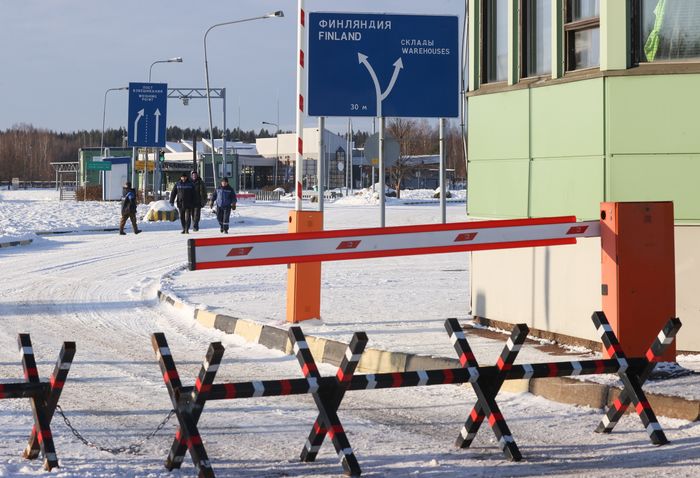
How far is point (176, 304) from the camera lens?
13.1 meters

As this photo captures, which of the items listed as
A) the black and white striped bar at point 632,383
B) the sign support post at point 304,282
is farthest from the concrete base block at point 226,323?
the black and white striped bar at point 632,383

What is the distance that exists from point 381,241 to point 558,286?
235 cm

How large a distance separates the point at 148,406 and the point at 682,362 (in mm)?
4017

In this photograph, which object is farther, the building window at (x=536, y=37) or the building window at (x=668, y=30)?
the building window at (x=536, y=37)

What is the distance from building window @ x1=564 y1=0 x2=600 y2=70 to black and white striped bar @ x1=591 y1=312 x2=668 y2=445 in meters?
3.66

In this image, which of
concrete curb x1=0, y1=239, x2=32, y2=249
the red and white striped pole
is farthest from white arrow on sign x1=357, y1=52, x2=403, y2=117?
concrete curb x1=0, y1=239, x2=32, y2=249

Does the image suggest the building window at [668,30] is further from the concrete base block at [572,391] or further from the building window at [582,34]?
the concrete base block at [572,391]

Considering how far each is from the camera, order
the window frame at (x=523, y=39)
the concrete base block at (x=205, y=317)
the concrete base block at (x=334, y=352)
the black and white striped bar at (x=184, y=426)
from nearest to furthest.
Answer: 1. the black and white striped bar at (x=184, y=426)
2. the concrete base block at (x=334, y=352)
3. the window frame at (x=523, y=39)
4. the concrete base block at (x=205, y=317)

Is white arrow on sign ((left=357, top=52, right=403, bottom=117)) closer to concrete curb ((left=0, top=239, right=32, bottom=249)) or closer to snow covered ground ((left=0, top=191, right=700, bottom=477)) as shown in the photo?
snow covered ground ((left=0, top=191, right=700, bottom=477))

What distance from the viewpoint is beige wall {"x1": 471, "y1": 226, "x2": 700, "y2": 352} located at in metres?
8.38

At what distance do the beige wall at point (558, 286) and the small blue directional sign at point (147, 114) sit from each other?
1024 inches

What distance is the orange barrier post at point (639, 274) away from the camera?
24.2ft

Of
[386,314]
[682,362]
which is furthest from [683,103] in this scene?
[386,314]

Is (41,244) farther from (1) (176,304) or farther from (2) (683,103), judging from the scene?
(2) (683,103)
